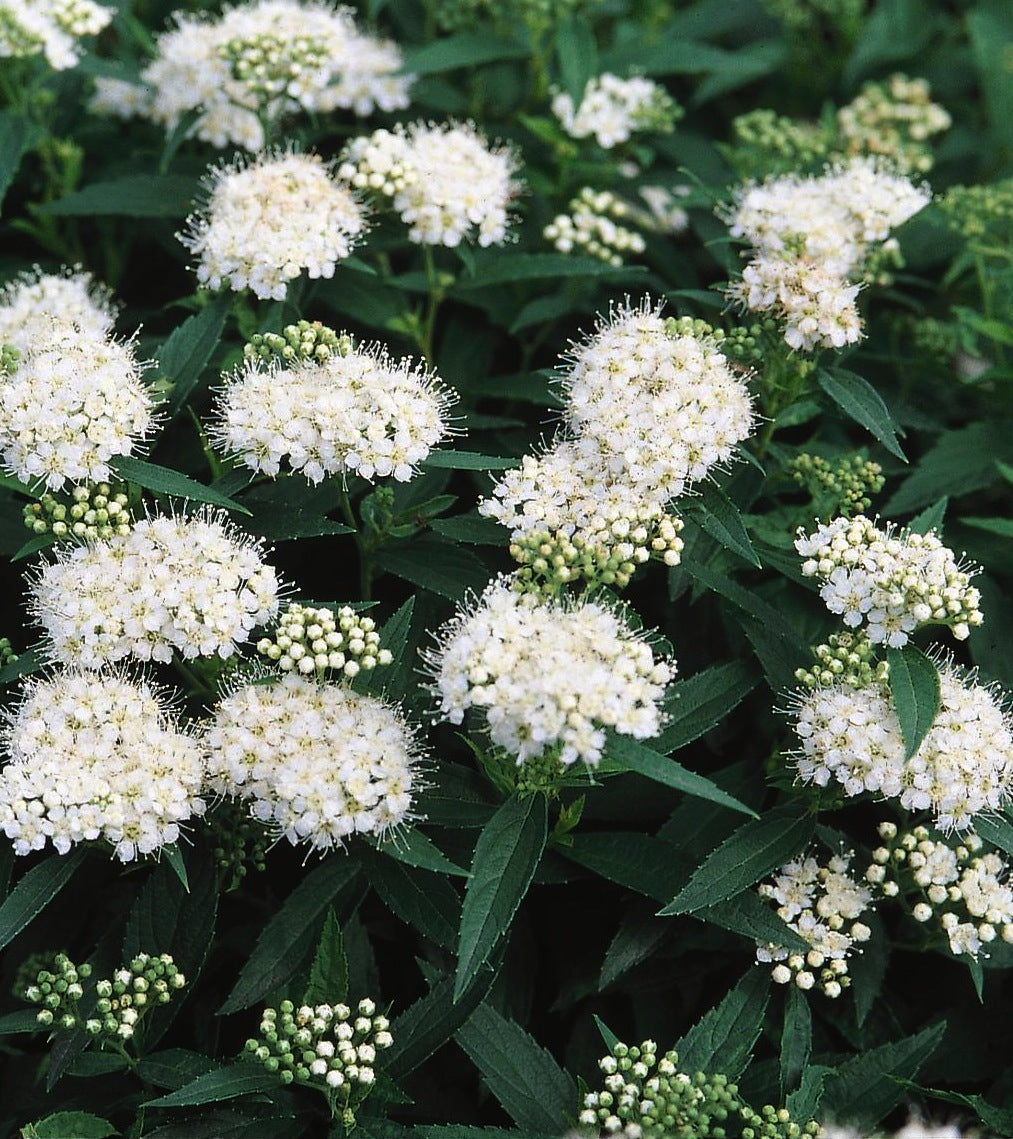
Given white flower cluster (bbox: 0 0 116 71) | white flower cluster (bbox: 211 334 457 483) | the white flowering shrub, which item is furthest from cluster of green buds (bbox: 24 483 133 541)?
white flower cluster (bbox: 0 0 116 71)

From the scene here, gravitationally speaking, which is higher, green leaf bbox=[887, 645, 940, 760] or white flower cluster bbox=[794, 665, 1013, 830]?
green leaf bbox=[887, 645, 940, 760]

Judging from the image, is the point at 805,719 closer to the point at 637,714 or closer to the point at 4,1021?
the point at 637,714

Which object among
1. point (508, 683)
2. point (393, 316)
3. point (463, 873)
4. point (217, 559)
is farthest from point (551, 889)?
point (393, 316)

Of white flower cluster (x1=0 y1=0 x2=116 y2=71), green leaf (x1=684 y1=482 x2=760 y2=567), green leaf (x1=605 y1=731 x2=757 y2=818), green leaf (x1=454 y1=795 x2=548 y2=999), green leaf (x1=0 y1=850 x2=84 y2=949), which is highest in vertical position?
white flower cluster (x1=0 y1=0 x2=116 y2=71)

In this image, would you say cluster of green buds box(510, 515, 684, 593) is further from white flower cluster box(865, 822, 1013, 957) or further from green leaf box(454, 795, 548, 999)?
white flower cluster box(865, 822, 1013, 957)

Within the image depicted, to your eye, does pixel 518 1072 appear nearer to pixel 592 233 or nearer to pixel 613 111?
pixel 592 233
